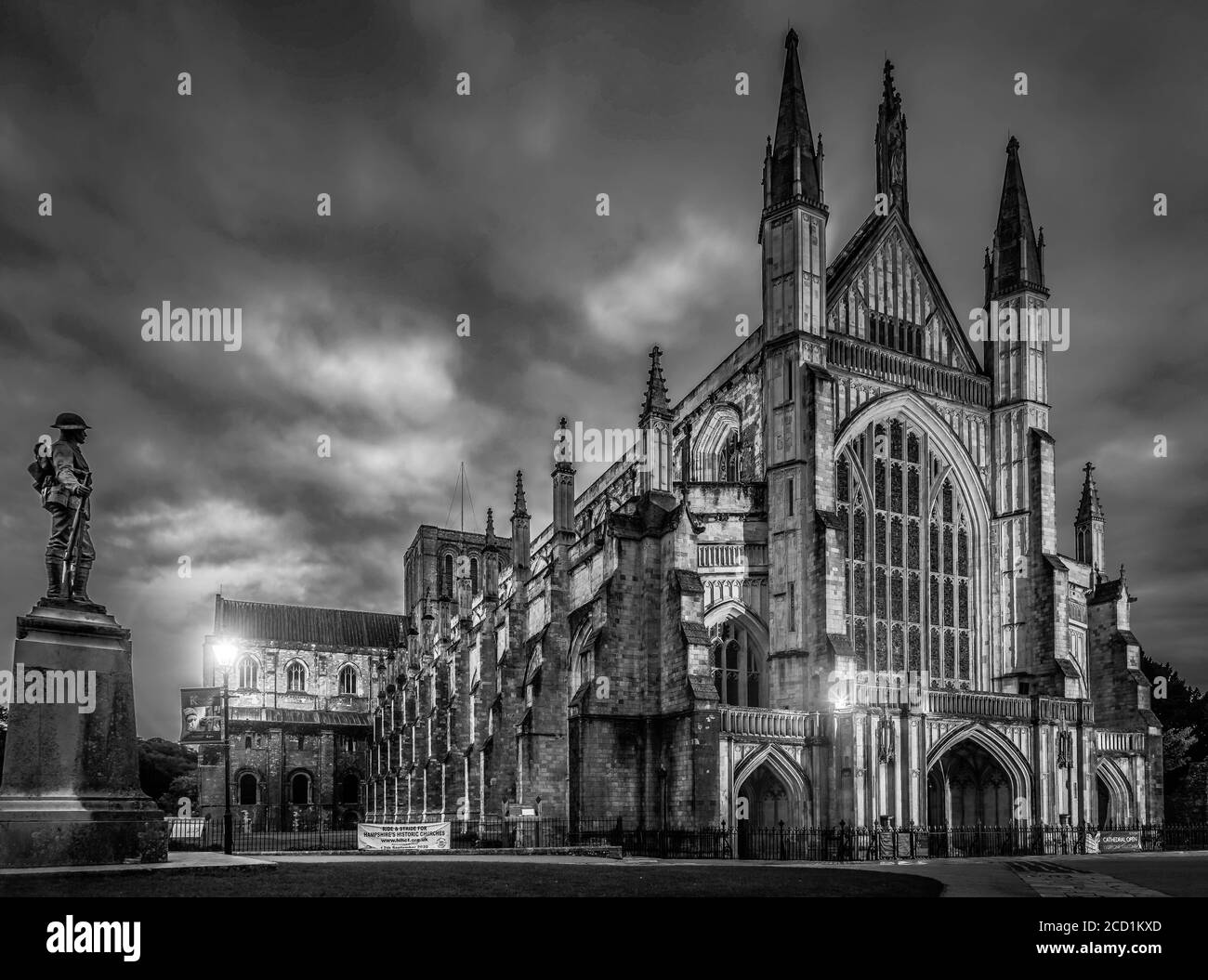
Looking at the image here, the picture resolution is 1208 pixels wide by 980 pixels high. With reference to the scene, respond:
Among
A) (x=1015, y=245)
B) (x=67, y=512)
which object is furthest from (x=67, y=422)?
(x=1015, y=245)

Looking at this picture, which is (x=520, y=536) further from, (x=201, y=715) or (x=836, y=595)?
(x=201, y=715)

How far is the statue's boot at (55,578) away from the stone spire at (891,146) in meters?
35.3

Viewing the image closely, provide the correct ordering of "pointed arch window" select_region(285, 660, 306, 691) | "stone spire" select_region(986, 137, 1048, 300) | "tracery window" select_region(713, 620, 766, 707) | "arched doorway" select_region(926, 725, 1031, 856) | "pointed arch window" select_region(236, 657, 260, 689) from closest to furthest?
"arched doorway" select_region(926, 725, 1031, 856) → "tracery window" select_region(713, 620, 766, 707) → "stone spire" select_region(986, 137, 1048, 300) → "pointed arch window" select_region(236, 657, 260, 689) → "pointed arch window" select_region(285, 660, 306, 691)

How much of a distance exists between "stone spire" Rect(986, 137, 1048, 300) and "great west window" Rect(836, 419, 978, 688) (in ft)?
24.1

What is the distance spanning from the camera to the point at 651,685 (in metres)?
35.5

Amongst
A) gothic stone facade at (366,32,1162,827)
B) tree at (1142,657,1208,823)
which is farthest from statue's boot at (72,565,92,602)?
tree at (1142,657,1208,823)

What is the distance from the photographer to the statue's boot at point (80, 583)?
51.3 ft

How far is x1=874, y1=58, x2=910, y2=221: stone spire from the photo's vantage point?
43.8m

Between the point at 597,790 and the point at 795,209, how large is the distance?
19.7 m

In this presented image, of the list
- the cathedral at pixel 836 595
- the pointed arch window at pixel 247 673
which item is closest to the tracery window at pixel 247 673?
the pointed arch window at pixel 247 673

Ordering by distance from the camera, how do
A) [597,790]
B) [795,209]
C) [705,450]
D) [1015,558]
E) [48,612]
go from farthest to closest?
1. [705,450]
2. [1015,558]
3. [795,209]
4. [597,790]
5. [48,612]

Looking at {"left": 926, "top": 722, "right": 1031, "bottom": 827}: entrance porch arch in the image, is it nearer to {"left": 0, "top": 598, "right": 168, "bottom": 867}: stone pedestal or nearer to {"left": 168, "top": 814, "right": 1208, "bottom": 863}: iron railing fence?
{"left": 168, "top": 814, "right": 1208, "bottom": 863}: iron railing fence
